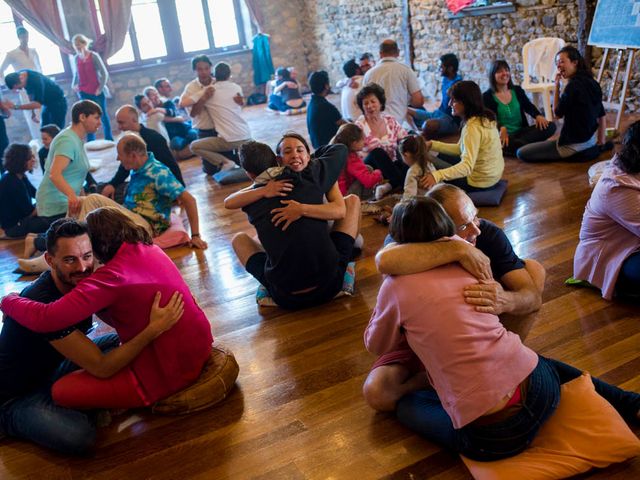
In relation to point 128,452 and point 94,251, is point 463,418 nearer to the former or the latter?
point 128,452

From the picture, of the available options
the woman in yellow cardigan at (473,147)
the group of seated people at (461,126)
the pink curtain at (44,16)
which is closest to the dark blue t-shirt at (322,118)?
the group of seated people at (461,126)

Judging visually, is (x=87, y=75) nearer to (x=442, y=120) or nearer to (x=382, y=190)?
(x=442, y=120)

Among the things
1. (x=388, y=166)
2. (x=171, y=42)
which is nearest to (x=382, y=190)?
(x=388, y=166)

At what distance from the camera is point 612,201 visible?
288cm

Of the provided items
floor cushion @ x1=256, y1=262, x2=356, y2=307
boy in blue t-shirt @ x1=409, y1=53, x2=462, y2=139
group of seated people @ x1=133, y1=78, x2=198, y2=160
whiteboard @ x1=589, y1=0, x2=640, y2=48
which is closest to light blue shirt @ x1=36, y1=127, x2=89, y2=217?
floor cushion @ x1=256, y1=262, x2=356, y2=307

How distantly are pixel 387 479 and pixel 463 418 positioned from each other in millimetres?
370

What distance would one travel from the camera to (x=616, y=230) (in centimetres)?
297

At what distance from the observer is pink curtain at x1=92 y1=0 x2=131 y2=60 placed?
10812 millimetres

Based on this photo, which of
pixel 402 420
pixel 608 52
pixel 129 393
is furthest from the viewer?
pixel 608 52

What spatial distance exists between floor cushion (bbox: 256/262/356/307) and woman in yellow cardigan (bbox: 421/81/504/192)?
118cm

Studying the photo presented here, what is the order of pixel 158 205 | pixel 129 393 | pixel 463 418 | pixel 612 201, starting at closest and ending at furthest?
pixel 463 418 < pixel 129 393 < pixel 612 201 < pixel 158 205

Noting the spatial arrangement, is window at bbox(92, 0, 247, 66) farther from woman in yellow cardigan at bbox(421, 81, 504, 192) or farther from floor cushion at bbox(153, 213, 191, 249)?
woman in yellow cardigan at bbox(421, 81, 504, 192)

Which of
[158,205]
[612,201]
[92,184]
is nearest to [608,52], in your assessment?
[612,201]

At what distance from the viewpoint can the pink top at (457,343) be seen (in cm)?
191
